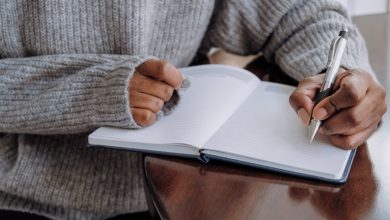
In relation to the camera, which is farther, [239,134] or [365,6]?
[365,6]

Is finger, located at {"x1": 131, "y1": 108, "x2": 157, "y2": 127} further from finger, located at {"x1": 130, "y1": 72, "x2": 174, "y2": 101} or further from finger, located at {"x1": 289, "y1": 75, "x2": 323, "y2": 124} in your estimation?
finger, located at {"x1": 289, "y1": 75, "x2": 323, "y2": 124}

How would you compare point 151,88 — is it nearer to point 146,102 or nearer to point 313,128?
point 146,102

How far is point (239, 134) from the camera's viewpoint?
2.02 feet

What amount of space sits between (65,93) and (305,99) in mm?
331

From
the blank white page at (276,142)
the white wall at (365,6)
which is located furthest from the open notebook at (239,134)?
the white wall at (365,6)

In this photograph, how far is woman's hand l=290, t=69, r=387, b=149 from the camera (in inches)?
23.1

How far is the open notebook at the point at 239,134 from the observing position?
1.84ft

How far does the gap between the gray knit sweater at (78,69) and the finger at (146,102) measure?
5 centimetres

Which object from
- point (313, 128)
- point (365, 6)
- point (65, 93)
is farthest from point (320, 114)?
point (365, 6)

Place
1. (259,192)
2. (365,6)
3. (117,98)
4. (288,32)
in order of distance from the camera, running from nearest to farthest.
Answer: (259,192) → (117,98) → (288,32) → (365,6)

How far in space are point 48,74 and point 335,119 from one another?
0.42 meters

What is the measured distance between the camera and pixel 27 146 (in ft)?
2.59

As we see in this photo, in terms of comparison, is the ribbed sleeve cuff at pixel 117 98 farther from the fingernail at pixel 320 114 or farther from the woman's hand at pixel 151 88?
the fingernail at pixel 320 114

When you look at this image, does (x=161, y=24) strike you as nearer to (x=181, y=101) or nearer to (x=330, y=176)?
(x=181, y=101)
